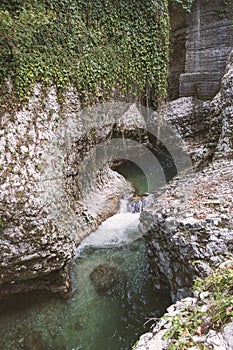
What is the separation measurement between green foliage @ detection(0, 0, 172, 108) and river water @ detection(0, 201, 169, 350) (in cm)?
320

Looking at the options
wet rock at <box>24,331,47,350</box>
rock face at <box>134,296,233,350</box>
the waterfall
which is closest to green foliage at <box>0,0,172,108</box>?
the waterfall

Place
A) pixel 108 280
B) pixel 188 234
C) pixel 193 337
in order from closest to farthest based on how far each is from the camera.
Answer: pixel 193 337, pixel 188 234, pixel 108 280

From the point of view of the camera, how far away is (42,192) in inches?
168

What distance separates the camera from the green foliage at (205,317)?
1557 mm

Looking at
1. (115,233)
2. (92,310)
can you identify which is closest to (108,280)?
(92,310)

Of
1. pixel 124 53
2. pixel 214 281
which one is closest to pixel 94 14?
pixel 124 53

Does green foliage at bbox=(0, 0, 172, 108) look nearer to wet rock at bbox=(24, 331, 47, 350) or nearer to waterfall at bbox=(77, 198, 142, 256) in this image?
waterfall at bbox=(77, 198, 142, 256)

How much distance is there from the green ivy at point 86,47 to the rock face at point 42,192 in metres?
0.38

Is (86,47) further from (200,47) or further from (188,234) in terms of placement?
(200,47)

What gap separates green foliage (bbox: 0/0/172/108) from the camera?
439cm

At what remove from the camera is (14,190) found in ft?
13.0

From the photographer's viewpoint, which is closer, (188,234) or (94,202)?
(188,234)

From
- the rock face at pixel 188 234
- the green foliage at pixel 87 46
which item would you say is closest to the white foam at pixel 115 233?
the rock face at pixel 188 234

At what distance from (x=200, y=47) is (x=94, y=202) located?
6928mm
